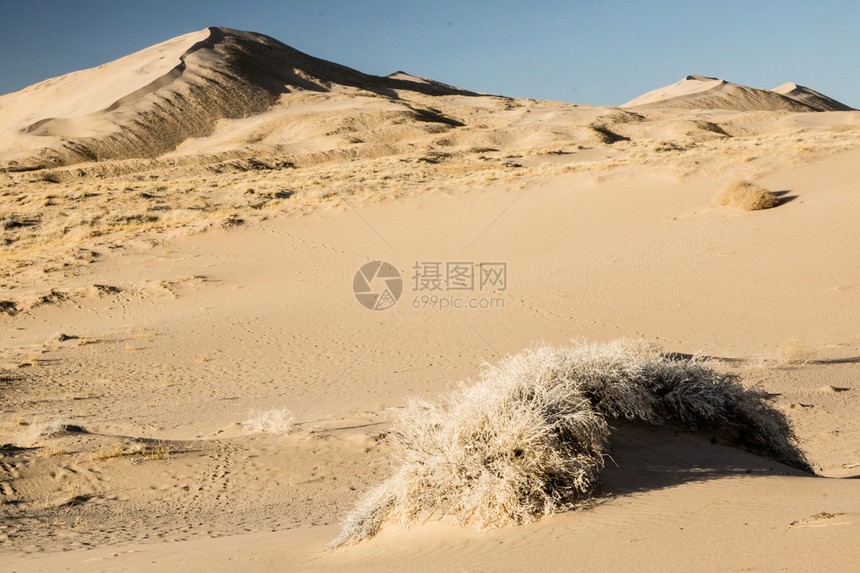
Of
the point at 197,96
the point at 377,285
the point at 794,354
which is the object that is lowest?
the point at 794,354

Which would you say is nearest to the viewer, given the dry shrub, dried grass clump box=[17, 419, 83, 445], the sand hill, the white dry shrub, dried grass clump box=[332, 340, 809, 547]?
dried grass clump box=[332, 340, 809, 547]

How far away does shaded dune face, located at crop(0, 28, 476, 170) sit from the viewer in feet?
168

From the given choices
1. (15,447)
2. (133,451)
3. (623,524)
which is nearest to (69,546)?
(133,451)

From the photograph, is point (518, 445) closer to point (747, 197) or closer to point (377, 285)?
point (377, 285)

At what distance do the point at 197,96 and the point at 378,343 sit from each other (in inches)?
2214

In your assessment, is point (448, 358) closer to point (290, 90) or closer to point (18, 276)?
point (18, 276)

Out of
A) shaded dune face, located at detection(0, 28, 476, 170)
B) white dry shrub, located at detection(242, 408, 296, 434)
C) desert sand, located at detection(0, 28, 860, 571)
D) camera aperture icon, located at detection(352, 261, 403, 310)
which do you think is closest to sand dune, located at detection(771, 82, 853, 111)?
shaded dune face, located at detection(0, 28, 476, 170)

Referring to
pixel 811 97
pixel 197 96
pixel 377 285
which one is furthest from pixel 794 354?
pixel 811 97

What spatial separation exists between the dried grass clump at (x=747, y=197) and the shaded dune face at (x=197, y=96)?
42.1m

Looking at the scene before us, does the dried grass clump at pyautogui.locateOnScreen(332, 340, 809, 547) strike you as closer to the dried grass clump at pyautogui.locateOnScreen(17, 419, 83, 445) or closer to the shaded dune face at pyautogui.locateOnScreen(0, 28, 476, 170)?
the dried grass clump at pyautogui.locateOnScreen(17, 419, 83, 445)

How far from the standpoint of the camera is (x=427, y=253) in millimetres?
19641

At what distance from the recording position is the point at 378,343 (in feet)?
45.9

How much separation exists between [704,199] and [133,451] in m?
17.2

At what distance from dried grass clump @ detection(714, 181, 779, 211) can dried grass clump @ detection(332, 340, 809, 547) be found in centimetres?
1358
